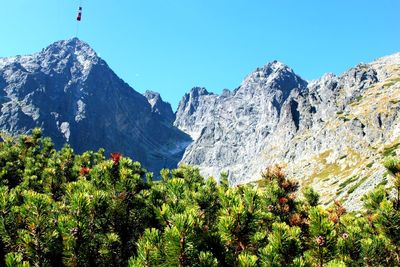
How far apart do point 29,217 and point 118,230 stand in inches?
75.8

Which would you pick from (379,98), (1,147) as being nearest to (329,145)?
(379,98)

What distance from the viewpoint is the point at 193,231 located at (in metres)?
4.74

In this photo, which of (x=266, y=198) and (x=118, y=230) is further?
(x=266, y=198)

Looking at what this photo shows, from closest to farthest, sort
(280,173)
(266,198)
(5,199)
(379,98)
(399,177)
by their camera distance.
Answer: (5,199), (399,177), (266,198), (280,173), (379,98)

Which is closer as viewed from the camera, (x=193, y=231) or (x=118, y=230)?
(x=193, y=231)

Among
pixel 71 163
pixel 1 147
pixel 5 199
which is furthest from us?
pixel 1 147

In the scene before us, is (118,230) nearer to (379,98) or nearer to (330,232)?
(330,232)

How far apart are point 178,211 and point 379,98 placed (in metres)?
206

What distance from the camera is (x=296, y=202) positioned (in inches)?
379

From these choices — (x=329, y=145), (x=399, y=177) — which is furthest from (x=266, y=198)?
(x=329, y=145)

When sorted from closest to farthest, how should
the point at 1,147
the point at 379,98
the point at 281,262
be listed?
the point at 281,262 < the point at 1,147 < the point at 379,98

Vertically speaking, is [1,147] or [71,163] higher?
[1,147]

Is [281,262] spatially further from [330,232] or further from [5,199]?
[5,199]

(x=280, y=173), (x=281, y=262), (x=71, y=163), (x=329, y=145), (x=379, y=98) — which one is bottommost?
(x=281, y=262)
